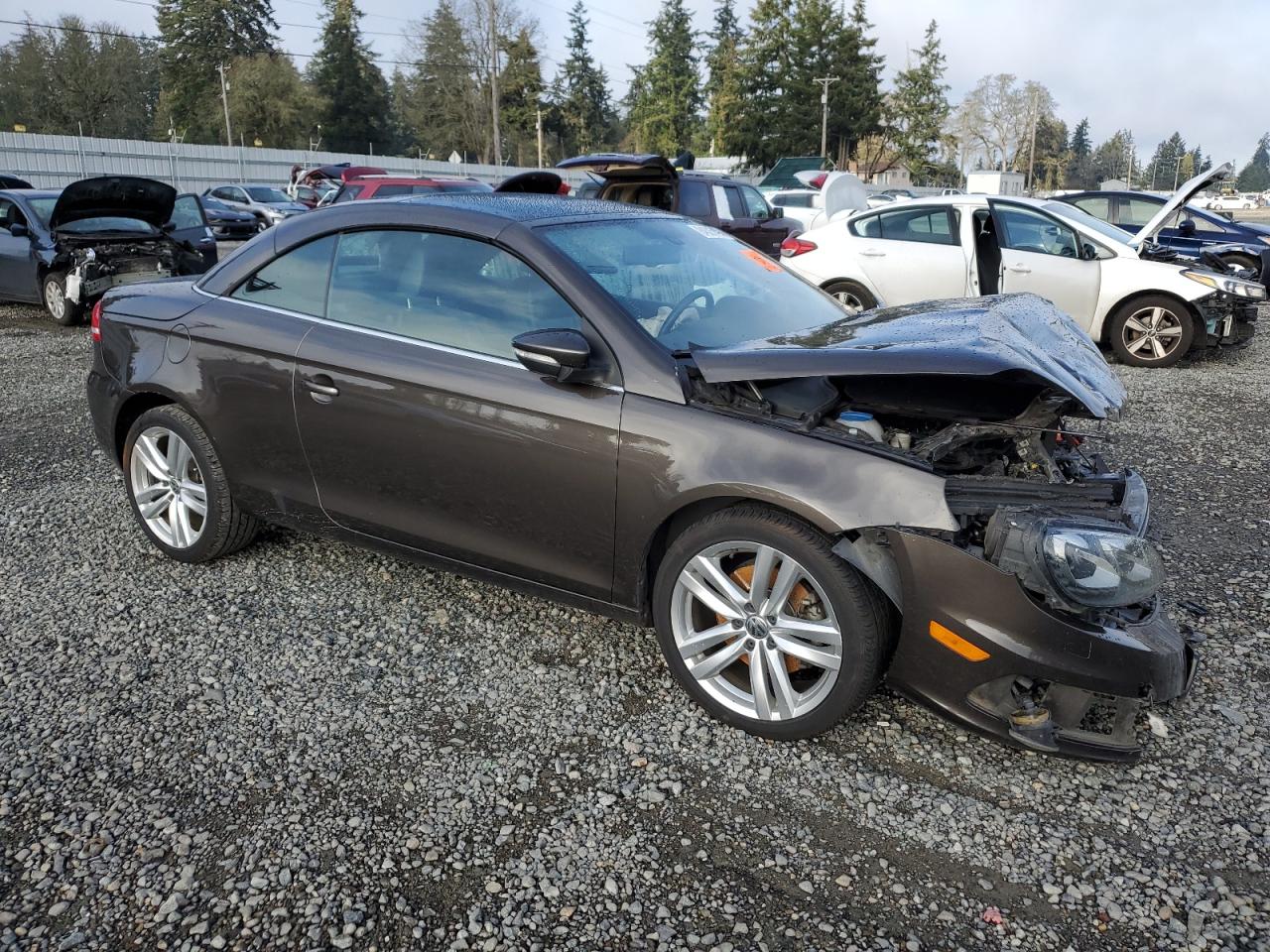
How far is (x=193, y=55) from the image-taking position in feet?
222

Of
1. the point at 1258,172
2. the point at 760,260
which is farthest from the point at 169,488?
the point at 1258,172

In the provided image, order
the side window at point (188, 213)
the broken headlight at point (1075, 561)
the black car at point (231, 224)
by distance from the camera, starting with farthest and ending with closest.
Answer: the black car at point (231, 224)
the side window at point (188, 213)
the broken headlight at point (1075, 561)

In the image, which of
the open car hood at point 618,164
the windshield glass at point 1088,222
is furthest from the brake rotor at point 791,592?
the windshield glass at point 1088,222

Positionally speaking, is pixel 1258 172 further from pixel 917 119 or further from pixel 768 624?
pixel 768 624

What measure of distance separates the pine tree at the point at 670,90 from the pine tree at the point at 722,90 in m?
1.96

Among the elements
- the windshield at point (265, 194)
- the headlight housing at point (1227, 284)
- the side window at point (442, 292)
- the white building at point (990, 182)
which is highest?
the white building at point (990, 182)

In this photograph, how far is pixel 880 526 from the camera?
103 inches

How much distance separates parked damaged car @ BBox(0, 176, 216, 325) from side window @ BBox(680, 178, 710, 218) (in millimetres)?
5893

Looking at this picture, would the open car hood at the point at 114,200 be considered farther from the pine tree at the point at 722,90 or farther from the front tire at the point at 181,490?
the pine tree at the point at 722,90

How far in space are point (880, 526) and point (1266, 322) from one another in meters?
12.7

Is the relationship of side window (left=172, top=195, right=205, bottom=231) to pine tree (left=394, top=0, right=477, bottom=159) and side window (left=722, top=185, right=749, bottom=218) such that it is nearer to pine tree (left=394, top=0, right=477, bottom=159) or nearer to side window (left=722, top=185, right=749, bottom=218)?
side window (left=722, top=185, right=749, bottom=218)

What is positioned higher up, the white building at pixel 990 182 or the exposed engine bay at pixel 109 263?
the white building at pixel 990 182

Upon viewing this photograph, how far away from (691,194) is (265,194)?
2075 cm

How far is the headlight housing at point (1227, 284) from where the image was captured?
9.05 metres
